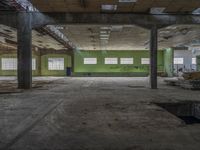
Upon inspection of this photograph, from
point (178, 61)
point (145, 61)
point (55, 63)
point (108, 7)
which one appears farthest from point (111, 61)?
point (108, 7)

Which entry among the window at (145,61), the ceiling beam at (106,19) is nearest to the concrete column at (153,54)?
the ceiling beam at (106,19)

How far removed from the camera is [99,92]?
1493 cm

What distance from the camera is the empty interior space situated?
5383 mm

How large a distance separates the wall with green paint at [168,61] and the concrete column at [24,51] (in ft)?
84.3

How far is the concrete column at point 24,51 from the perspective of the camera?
55.7 feet

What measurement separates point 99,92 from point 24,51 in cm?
573

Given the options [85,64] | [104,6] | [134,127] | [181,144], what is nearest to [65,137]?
[134,127]

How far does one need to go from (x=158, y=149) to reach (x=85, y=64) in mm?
37950

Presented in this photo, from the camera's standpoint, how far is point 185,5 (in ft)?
49.7

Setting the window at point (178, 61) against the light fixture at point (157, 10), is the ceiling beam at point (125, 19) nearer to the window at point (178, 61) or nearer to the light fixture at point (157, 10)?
the light fixture at point (157, 10)

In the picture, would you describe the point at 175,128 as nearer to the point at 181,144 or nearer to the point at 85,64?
the point at 181,144

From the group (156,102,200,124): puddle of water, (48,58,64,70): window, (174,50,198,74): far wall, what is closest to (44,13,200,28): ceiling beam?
(156,102,200,124): puddle of water

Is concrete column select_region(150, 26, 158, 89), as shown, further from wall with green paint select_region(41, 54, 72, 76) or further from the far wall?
wall with green paint select_region(41, 54, 72, 76)

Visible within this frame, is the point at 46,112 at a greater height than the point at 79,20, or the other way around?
Result: the point at 79,20
